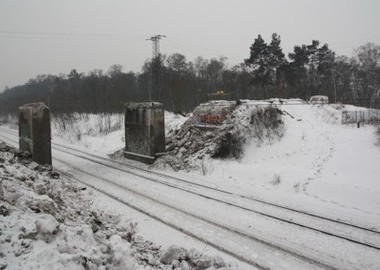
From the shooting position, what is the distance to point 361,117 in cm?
2258

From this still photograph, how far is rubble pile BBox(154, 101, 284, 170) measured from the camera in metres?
18.2

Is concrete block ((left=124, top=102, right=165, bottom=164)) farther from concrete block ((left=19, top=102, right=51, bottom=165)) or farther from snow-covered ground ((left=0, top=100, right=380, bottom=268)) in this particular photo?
concrete block ((left=19, top=102, right=51, bottom=165))

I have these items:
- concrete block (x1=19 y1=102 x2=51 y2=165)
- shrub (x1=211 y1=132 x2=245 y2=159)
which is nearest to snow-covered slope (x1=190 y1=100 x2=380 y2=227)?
shrub (x1=211 y1=132 x2=245 y2=159)

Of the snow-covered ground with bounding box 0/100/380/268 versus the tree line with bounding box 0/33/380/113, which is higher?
the tree line with bounding box 0/33/380/113

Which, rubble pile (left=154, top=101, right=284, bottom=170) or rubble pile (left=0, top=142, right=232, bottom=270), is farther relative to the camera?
rubble pile (left=154, top=101, right=284, bottom=170)

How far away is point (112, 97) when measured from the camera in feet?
207

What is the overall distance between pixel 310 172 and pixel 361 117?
987 cm

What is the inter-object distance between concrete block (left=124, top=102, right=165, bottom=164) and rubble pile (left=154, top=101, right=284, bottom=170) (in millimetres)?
852

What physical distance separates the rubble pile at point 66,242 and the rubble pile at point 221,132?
9547mm

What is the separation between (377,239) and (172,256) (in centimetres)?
493

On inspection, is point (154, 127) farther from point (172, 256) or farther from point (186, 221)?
point (172, 256)

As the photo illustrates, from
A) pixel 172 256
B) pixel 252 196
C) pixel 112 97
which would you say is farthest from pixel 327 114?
pixel 112 97

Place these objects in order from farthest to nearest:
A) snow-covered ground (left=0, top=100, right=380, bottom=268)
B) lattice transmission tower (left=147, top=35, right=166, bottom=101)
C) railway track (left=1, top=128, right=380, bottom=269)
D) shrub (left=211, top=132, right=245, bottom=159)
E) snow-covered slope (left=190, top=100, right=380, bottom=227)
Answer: lattice transmission tower (left=147, top=35, right=166, bottom=101)
shrub (left=211, top=132, right=245, bottom=159)
snow-covered slope (left=190, top=100, right=380, bottom=227)
snow-covered ground (left=0, top=100, right=380, bottom=268)
railway track (left=1, top=128, right=380, bottom=269)

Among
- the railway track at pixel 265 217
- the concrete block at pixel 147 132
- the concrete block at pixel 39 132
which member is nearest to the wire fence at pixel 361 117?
the concrete block at pixel 147 132
